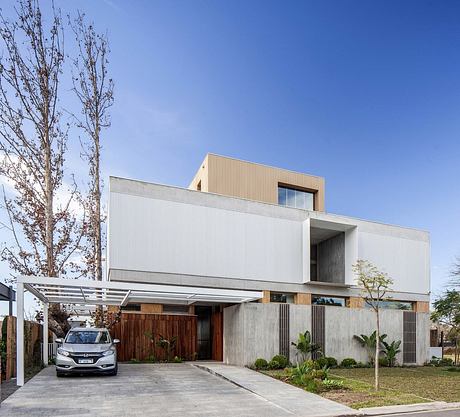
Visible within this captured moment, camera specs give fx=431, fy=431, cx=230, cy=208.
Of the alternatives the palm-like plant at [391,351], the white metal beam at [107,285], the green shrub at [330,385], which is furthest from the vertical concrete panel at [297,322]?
the green shrub at [330,385]

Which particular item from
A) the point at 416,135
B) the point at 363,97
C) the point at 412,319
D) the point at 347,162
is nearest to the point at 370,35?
the point at 363,97

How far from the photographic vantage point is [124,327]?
64.5 ft

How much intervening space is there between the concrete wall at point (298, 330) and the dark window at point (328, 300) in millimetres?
665

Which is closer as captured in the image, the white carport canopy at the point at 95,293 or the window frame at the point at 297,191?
the white carport canopy at the point at 95,293

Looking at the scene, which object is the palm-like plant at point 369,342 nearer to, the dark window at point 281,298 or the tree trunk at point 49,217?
the dark window at point 281,298

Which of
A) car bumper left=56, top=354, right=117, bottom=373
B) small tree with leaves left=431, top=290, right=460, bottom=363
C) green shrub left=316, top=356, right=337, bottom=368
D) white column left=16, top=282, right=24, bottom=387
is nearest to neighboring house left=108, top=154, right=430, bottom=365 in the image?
green shrub left=316, top=356, right=337, bottom=368

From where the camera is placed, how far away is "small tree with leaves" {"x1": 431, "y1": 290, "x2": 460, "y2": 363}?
76.1ft

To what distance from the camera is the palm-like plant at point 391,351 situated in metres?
21.3

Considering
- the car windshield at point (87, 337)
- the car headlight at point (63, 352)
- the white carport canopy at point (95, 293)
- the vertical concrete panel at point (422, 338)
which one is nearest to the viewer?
the white carport canopy at point (95, 293)

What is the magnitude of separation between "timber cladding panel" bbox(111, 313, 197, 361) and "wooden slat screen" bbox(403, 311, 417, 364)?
11073 mm

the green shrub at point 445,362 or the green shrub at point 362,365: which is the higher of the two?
the green shrub at point 362,365

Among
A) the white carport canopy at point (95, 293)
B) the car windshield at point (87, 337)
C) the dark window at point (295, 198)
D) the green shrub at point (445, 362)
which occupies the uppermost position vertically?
the dark window at point (295, 198)

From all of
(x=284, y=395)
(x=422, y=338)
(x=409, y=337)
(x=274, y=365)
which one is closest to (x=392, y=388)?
(x=284, y=395)

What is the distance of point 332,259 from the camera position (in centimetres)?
2356
